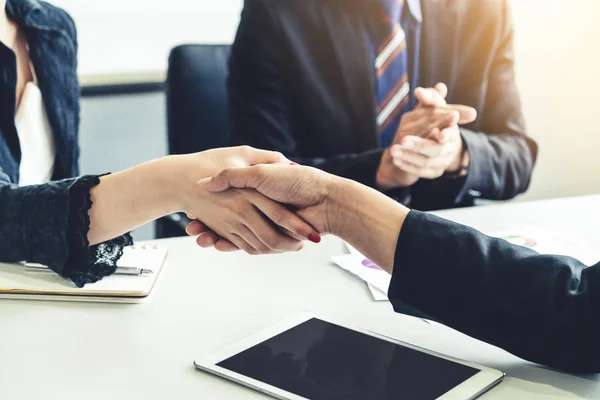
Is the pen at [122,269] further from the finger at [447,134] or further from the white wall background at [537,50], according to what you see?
the white wall background at [537,50]

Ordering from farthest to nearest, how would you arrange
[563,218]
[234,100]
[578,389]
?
[234,100]
[563,218]
[578,389]

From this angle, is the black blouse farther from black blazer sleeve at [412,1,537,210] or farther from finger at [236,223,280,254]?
black blazer sleeve at [412,1,537,210]

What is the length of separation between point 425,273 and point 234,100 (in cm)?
97

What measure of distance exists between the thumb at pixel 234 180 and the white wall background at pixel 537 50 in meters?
1.42

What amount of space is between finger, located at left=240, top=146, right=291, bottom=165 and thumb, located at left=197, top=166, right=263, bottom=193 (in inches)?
2.2

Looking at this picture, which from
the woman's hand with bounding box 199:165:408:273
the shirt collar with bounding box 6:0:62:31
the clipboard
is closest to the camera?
the woman's hand with bounding box 199:165:408:273

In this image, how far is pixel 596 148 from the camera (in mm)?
2424

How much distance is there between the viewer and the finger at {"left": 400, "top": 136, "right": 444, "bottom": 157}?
1403mm

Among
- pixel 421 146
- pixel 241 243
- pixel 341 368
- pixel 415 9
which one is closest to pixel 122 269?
pixel 241 243

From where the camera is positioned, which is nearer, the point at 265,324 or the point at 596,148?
the point at 265,324

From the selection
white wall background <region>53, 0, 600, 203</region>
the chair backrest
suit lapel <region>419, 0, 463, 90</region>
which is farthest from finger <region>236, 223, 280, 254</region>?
white wall background <region>53, 0, 600, 203</region>

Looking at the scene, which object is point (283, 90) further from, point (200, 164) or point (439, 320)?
point (439, 320)

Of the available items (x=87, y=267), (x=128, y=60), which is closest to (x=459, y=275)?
(x=87, y=267)

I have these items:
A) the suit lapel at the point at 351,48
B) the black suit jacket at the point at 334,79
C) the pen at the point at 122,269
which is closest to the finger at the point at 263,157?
the pen at the point at 122,269
